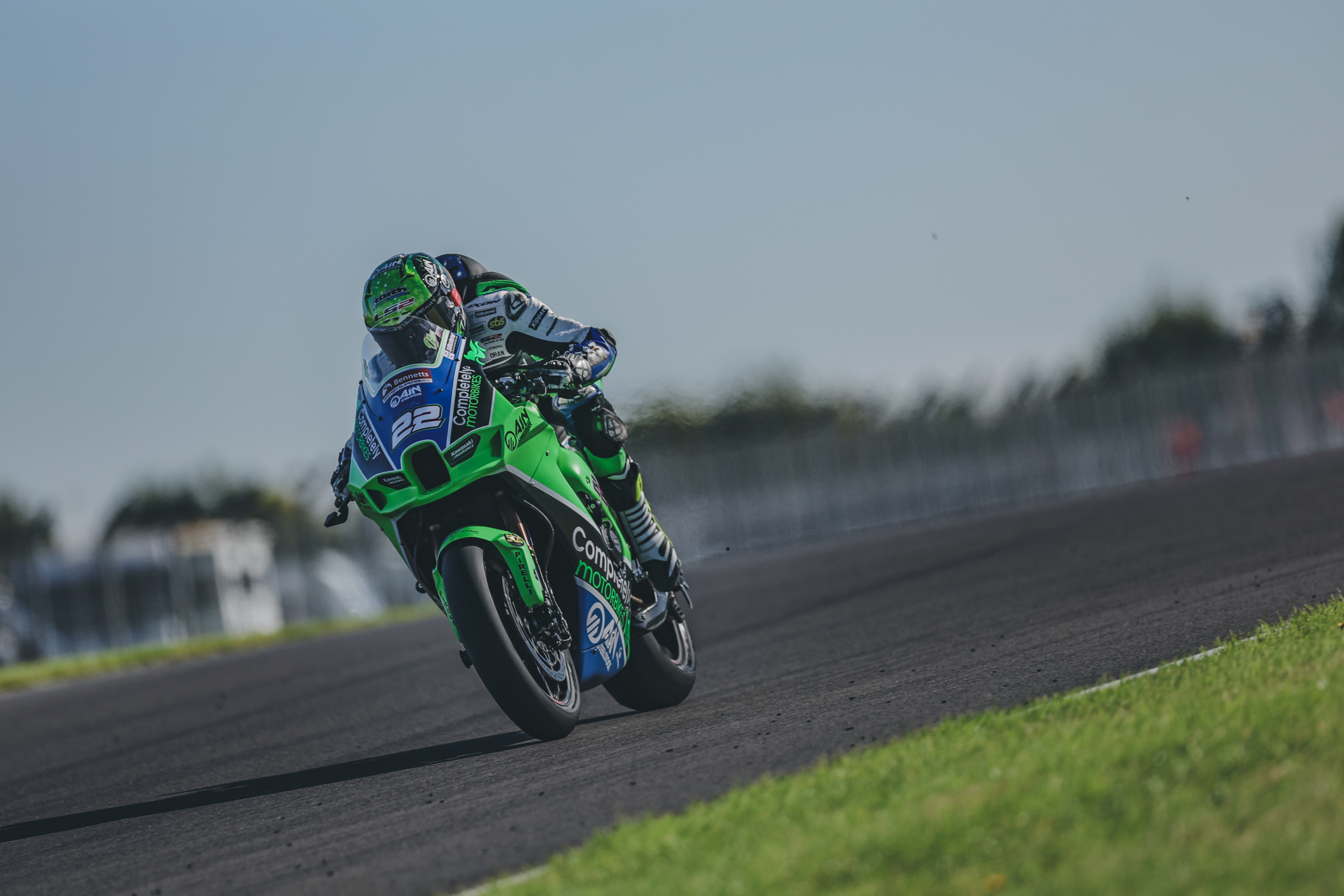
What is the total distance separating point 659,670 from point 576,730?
1.76 feet

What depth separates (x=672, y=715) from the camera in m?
6.53

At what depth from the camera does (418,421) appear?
570 cm

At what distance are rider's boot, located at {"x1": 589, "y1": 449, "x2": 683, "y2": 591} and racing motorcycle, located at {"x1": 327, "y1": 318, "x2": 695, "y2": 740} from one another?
173 mm

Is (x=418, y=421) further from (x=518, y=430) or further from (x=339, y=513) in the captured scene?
(x=339, y=513)

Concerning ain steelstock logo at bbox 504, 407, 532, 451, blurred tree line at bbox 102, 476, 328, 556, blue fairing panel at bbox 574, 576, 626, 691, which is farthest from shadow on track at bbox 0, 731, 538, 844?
blurred tree line at bbox 102, 476, 328, 556

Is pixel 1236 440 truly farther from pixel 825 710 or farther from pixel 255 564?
pixel 825 710

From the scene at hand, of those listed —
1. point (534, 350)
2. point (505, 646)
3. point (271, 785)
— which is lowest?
point (271, 785)

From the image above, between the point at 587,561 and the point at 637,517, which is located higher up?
the point at 637,517

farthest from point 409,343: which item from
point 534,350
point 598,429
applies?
point 598,429

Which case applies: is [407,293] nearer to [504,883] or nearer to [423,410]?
[423,410]

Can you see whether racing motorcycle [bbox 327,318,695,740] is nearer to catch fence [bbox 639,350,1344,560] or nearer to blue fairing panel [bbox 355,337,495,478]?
blue fairing panel [bbox 355,337,495,478]

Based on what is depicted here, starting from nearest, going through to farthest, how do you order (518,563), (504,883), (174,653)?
(504,883)
(518,563)
(174,653)

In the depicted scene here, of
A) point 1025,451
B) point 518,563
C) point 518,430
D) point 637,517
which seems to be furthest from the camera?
point 1025,451

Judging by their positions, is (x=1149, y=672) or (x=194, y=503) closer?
(x=1149, y=672)
